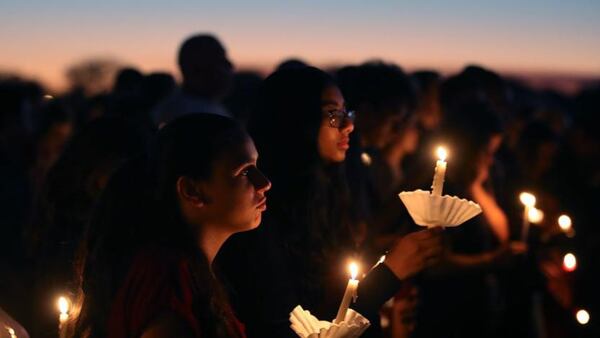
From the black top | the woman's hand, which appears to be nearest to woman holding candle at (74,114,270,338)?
the black top

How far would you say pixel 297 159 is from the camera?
3691mm

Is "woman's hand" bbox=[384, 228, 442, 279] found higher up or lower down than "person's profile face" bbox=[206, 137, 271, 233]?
lower down

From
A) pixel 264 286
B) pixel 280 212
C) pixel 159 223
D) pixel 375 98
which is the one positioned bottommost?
pixel 264 286

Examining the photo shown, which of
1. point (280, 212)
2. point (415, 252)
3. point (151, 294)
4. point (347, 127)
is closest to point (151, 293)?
point (151, 294)

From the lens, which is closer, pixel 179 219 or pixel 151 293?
pixel 151 293

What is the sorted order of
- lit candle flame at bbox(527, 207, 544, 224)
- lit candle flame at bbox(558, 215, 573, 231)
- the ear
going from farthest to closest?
lit candle flame at bbox(527, 207, 544, 224), lit candle flame at bbox(558, 215, 573, 231), the ear

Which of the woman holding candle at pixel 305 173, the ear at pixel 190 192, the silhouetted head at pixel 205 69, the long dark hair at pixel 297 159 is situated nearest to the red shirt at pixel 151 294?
the ear at pixel 190 192

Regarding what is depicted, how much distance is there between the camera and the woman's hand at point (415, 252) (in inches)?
123

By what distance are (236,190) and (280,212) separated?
903mm

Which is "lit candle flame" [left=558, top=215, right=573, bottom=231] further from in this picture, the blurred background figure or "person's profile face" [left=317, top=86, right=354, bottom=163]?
the blurred background figure

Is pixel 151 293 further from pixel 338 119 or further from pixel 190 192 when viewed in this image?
pixel 338 119

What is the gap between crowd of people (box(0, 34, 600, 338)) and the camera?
8.77ft

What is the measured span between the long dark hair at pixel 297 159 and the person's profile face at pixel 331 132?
2 cm

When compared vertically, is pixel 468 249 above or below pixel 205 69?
below
